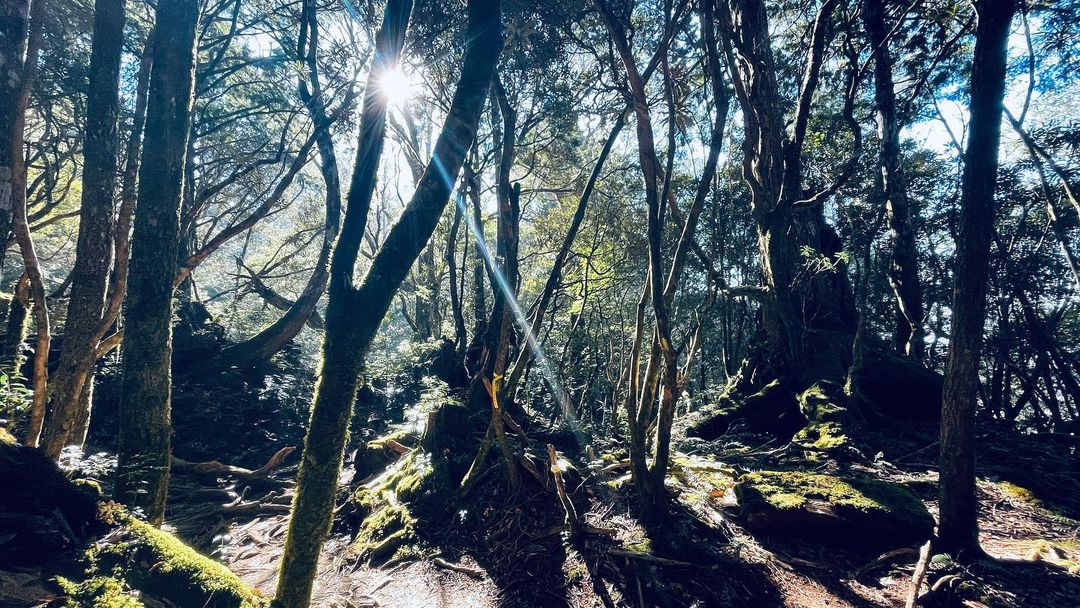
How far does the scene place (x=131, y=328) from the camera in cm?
356

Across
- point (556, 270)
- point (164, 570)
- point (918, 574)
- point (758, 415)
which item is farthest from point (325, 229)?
point (918, 574)

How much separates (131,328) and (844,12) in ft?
30.9

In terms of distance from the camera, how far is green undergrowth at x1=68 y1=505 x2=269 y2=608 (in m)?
2.22

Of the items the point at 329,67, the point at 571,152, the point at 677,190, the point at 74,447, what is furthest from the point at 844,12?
the point at 74,447

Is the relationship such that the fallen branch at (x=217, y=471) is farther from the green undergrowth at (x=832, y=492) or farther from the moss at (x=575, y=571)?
the green undergrowth at (x=832, y=492)

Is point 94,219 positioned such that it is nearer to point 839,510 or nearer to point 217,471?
point 217,471

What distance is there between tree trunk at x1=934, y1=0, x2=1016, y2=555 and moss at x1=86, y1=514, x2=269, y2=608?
4806mm

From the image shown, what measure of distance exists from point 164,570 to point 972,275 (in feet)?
18.3

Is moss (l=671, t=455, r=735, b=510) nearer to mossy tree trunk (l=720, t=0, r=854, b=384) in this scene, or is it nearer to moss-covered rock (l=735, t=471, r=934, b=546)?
moss-covered rock (l=735, t=471, r=934, b=546)

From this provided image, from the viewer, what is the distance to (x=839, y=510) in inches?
149

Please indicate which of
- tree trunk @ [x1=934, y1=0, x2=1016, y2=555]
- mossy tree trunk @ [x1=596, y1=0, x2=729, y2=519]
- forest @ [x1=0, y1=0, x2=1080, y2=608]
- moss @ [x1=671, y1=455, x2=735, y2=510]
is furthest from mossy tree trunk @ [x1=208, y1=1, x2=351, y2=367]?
tree trunk @ [x1=934, y1=0, x2=1016, y2=555]

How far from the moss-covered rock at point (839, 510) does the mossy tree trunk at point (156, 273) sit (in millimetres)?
5225

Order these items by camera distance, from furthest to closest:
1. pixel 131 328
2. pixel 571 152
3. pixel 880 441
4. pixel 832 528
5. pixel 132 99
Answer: pixel 571 152 → pixel 132 99 → pixel 880 441 → pixel 832 528 → pixel 131 328

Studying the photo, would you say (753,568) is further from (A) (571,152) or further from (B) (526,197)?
(B) (526,197)
